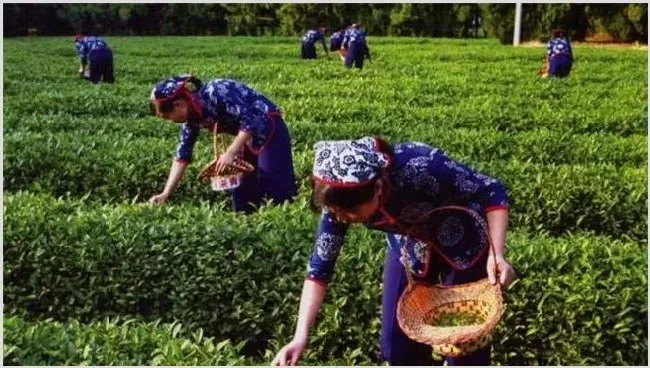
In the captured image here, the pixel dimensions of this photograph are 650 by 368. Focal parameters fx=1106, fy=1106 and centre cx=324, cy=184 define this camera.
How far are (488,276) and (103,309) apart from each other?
7.57ft

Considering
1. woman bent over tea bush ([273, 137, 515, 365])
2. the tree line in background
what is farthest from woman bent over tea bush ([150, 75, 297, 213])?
the tree line in background

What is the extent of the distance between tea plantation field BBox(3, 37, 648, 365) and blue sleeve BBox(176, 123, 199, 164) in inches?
11.3

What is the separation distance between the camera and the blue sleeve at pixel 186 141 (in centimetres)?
541

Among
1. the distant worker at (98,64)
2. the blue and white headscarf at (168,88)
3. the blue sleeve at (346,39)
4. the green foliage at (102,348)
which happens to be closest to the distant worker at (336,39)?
the blue sleeve at (346,39)

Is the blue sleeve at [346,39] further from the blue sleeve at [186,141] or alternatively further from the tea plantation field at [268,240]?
the blue sleeve at [186,141]

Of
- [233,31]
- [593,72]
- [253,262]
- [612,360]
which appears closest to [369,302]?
[253,262]

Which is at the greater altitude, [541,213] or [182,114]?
[182,114]

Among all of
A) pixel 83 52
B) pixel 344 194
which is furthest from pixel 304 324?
pixel 83 52

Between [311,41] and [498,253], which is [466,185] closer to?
[498,253]

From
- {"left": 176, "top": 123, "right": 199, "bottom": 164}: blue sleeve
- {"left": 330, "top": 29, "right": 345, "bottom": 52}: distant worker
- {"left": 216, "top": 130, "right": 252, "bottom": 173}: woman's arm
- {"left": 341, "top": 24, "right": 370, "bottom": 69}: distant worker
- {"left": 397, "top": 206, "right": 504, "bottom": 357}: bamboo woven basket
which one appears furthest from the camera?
{"left": 330, "top": 29, "right": 345, "bottom": 52}: distant worker

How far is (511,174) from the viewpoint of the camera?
7.11 metres

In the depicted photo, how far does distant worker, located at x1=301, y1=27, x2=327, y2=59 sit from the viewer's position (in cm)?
1830

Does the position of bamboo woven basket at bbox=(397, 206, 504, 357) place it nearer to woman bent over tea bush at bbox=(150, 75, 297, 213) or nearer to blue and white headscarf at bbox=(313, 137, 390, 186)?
blue and white headscarf at bbox=(313, 137, 390, 186)

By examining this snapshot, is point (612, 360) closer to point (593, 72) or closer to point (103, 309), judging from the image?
point (103, 309)
